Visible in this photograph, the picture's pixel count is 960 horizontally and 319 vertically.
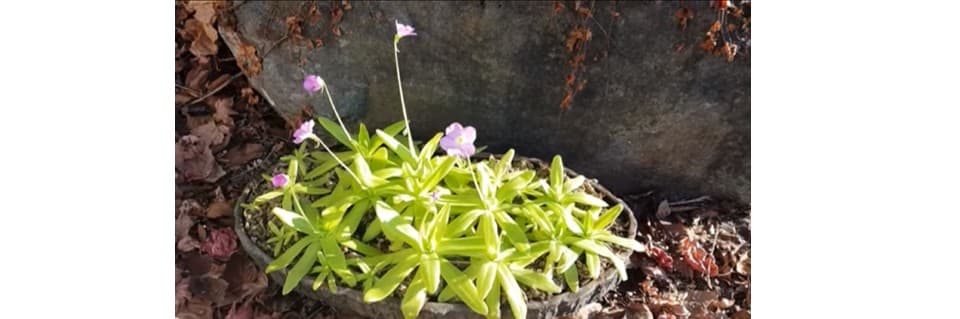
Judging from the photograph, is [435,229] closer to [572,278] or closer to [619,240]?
[572,278]

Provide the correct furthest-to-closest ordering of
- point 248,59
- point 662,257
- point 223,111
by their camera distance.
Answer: point 223,111, point 248,59, point 662,257

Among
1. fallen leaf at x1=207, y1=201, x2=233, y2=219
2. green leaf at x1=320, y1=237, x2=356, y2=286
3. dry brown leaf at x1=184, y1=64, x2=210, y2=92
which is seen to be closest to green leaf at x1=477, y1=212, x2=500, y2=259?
green leaf at x1=320, y1=237, x2=356, y2=286

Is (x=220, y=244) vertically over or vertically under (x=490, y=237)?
under

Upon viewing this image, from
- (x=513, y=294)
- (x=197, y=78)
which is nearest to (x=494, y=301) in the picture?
(x=513, y=294)

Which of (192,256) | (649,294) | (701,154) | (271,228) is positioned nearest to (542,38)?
(701,154)

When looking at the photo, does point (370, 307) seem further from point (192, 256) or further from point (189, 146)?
point (189, 146)

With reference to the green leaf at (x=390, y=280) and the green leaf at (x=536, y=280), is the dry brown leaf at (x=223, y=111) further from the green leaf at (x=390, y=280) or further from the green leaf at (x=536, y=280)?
the green leaf at (x=536, y=280)

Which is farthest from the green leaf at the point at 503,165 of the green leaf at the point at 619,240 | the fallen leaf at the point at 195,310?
the fallen leaf at the point at 195,310

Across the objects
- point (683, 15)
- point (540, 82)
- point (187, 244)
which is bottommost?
point (187, 244)
